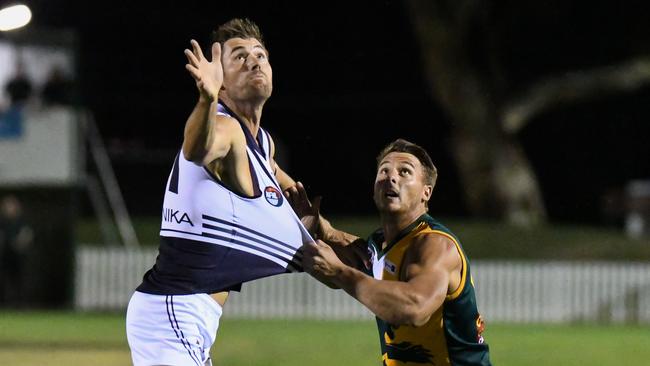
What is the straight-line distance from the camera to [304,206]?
6.99 meters

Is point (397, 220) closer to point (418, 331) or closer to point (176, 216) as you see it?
point (418, 331)

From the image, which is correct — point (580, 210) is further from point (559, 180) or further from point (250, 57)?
point (250, 57)

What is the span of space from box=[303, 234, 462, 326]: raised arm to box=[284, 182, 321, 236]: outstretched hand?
65cm

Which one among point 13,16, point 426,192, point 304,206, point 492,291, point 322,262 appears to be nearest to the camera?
point 322,262

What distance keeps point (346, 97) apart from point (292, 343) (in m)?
19.9

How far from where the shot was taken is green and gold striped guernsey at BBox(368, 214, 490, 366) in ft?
20.3

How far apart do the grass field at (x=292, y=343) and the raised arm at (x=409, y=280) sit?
28.0ft

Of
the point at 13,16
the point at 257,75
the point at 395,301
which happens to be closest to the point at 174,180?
the point at 257,75

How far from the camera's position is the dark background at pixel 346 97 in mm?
33750

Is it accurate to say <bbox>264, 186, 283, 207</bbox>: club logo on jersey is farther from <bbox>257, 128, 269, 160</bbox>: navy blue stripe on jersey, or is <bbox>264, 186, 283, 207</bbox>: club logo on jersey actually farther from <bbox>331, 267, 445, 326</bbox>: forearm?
<bbox>331, 267, 445, 326</bbox>: forearm

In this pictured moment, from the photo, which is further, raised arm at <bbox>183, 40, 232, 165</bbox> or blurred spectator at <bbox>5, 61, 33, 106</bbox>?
blurred spectator at <bbox>5, 61, 33, 106</bbox>

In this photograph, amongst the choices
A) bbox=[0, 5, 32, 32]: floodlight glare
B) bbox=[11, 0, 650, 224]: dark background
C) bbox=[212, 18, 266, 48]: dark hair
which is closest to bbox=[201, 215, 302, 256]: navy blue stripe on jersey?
bbox=[212, 18, 266, 48]: dark hair

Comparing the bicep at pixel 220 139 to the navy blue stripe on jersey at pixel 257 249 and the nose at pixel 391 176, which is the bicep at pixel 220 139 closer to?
the navy blue stripe on jersey at pixel 257 249

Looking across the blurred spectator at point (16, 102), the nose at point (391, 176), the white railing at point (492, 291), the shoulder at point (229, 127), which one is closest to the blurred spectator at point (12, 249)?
the white railing at point (492, 291)
